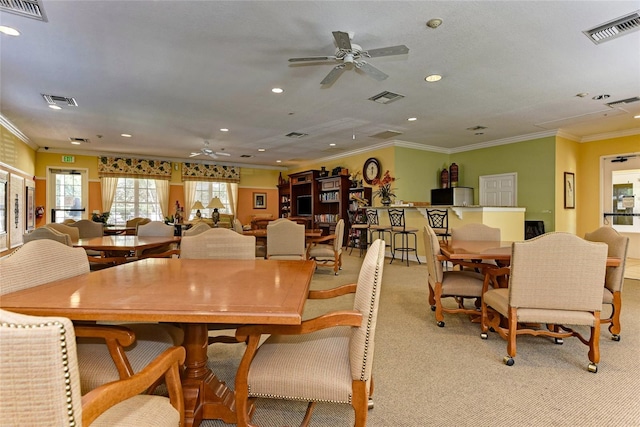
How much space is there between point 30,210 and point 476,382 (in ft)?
32.1

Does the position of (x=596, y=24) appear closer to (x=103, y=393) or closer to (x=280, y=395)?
(x=280, y=395)

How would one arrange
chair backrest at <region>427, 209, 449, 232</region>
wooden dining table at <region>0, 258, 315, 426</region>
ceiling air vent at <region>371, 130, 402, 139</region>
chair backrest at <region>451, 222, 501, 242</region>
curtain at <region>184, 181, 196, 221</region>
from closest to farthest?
1. wooden dining table at <region>0, 258, 315, 426</region>
2. chair backrest at <region>451, 222, 501, 242</region>
3. chair backrest at <region>427, 209, 449, 232</region>
4. ceiling air vent at <region>371, 130, 402, 139</region>
5. curtain at <region>184, 181, 196, 221</region>

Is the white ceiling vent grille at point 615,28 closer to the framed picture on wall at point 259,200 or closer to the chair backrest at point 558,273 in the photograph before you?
the chair backrest at point 558,273

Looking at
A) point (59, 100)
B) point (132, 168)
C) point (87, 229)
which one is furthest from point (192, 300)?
point (132, 168)

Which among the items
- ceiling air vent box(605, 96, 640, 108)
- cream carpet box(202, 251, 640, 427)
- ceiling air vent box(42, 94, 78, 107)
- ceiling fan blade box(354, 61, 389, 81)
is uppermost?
ceiling air vent box(42, 94, 78, 107)

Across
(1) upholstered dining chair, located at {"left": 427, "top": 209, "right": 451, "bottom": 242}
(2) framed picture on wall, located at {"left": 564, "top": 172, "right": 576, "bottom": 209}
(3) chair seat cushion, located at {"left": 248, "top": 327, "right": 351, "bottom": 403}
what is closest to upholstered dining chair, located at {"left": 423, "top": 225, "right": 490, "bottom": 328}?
(3) chair seat cushion, located at {"left": 248, "top": 327, "right": 351, "bottom": 403}

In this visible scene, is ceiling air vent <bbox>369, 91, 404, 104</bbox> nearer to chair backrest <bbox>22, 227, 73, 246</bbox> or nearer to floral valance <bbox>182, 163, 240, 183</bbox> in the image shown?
chair backrest <bbox>22, 227, 73, 246</bbox>

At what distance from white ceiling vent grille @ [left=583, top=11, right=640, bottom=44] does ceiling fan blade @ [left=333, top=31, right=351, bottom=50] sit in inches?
84.6

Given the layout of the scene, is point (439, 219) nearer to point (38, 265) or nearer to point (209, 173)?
point (38, 265)

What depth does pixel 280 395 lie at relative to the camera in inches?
49.2

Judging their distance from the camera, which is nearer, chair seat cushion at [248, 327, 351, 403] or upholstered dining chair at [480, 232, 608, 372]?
chair seat cushion at [248, 327, 351, 403]

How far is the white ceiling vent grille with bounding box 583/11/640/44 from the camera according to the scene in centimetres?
273

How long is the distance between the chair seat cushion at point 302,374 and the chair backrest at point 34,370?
719 mm

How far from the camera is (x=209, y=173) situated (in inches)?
403
